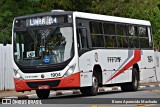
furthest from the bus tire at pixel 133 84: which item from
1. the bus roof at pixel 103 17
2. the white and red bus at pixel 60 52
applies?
the white and red bus at pixel 60 52

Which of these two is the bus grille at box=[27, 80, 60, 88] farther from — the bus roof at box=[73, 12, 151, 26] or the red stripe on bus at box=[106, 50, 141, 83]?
the red stripe on bus at box=[106, 50, 141, 83]

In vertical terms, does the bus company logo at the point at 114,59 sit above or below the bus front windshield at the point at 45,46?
below

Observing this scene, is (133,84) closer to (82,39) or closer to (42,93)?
(42,93)

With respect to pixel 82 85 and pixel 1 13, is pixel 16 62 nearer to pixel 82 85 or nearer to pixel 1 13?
pixel 82 85

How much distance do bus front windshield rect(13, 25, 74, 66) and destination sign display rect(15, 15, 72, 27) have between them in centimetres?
20

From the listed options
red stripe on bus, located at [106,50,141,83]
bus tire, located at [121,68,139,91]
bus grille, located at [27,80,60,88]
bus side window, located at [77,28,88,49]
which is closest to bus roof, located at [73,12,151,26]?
bus side window, located at [77,28,88,49]

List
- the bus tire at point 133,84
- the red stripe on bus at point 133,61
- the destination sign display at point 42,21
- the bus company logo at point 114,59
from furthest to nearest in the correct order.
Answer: the bus tire at point 133,84 < the red stripe on bus at point 133,61 < the bus company logo at point 114,59 < the destination sign display at point 42,21

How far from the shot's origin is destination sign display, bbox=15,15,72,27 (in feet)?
68.9

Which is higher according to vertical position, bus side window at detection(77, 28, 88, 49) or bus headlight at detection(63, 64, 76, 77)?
bus side window at detection(77, 28, 88, 49)

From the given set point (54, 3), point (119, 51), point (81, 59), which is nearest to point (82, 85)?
point (81, 59)

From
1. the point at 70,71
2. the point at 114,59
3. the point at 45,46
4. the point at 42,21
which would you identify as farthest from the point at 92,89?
the point at 42,21

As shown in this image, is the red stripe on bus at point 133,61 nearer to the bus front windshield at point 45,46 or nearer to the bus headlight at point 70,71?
the bus headlight at point 70,71

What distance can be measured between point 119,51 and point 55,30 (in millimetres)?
5036

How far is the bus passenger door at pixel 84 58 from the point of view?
2106 centimetres
